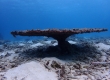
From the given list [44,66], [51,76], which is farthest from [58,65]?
[51,76]

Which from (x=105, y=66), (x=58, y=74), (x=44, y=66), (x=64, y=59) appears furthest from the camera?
(x=64, y=59)

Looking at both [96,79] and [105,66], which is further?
[105,66]

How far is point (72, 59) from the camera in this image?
739 cm

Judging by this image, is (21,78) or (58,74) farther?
(58,74)

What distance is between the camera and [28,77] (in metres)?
4.98

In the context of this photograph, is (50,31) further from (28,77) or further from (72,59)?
(28,77)

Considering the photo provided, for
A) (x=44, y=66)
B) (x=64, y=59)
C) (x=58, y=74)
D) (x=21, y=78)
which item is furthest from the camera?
(x=64, y=59)

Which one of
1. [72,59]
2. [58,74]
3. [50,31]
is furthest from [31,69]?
[72,59]

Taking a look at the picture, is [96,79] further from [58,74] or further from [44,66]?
[44,66]

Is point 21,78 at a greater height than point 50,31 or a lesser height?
lesser

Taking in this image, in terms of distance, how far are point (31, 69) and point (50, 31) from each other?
2071mm

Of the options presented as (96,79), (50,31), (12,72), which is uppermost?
(50,31)

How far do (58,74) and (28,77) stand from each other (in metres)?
1.11

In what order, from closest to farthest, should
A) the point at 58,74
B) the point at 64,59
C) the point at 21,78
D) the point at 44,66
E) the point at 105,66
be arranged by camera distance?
the point at 21,78, the point at 58,74, the point at 44,66, the point at 105,66, the point at 64,59
